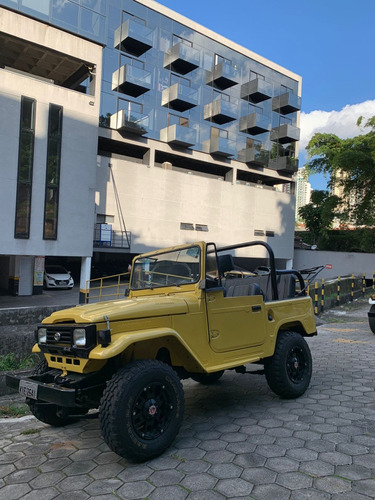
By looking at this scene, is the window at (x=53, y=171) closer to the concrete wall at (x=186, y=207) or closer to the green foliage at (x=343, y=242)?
the concrete wall at (x=186, y=207)

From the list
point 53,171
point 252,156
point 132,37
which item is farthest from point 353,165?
point 53,171

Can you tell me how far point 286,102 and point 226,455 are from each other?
37481mm

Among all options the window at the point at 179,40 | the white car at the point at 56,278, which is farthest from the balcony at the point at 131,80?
the white car at the point at 56,278

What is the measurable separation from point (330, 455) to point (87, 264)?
19270mm

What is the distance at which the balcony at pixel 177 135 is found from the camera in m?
28.6

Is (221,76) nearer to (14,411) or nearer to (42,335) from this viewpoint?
(14,411)

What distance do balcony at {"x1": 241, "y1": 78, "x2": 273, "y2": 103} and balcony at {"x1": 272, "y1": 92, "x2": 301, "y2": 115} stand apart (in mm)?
1526

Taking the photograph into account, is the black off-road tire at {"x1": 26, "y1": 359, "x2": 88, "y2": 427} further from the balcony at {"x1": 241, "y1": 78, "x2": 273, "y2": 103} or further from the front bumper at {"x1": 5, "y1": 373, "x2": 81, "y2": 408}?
the balcony at {"x1": 241, "y1": 78, "x2": 273, "y2": 103}

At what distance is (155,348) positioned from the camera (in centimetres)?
388

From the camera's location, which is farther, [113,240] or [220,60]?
[220,60]

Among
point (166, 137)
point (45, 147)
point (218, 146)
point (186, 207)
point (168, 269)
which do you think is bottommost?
point (168, 269)

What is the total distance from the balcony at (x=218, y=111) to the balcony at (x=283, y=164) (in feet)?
20.9

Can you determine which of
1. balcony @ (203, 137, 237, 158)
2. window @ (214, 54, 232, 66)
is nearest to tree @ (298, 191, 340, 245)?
balcony @ (203, 137, 237, 158)

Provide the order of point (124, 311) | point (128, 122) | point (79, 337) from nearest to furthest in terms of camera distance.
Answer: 1. point (79, 337)
2. point (124, 311)
3. point (128, 122)
